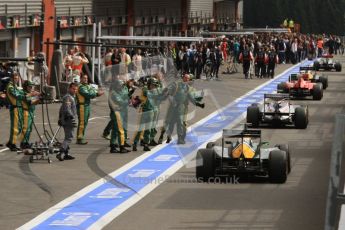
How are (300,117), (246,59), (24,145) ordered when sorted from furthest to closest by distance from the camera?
1. (246,59)
2. (300,117)
3. (24,145)

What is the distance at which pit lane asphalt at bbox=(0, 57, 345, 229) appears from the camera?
1421 cm

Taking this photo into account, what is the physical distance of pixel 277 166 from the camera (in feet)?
57.2

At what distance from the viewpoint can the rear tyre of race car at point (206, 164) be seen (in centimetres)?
1750

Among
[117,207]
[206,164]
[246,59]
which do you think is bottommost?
[246,59]

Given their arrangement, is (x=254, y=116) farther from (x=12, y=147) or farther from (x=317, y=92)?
(x=317, y=92)

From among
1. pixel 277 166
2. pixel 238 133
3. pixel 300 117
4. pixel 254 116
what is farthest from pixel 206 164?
pixel 254 116

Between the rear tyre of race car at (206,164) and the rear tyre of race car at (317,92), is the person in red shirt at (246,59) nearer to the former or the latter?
the rear tyre of race car at (317,92)

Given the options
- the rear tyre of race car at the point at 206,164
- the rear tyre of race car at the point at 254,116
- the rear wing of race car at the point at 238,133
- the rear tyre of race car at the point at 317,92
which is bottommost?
the rear tyre of race car at the point at 317,92

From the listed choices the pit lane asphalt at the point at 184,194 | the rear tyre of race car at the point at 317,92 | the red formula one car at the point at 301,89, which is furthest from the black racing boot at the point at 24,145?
the rear tyre of race car at the point at 317,92

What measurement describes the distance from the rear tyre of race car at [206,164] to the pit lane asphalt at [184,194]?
0.91 feet

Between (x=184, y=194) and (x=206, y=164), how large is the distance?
1227 millimetres

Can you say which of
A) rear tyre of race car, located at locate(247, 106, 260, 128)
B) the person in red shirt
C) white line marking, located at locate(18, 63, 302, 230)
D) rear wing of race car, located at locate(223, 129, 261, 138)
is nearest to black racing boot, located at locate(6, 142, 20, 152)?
white line marking, located at locate(18, 63, 302, 230)

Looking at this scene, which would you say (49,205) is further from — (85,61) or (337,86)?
(337,86)

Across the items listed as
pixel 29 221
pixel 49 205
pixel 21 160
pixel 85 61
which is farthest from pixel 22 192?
pixel 85 61
